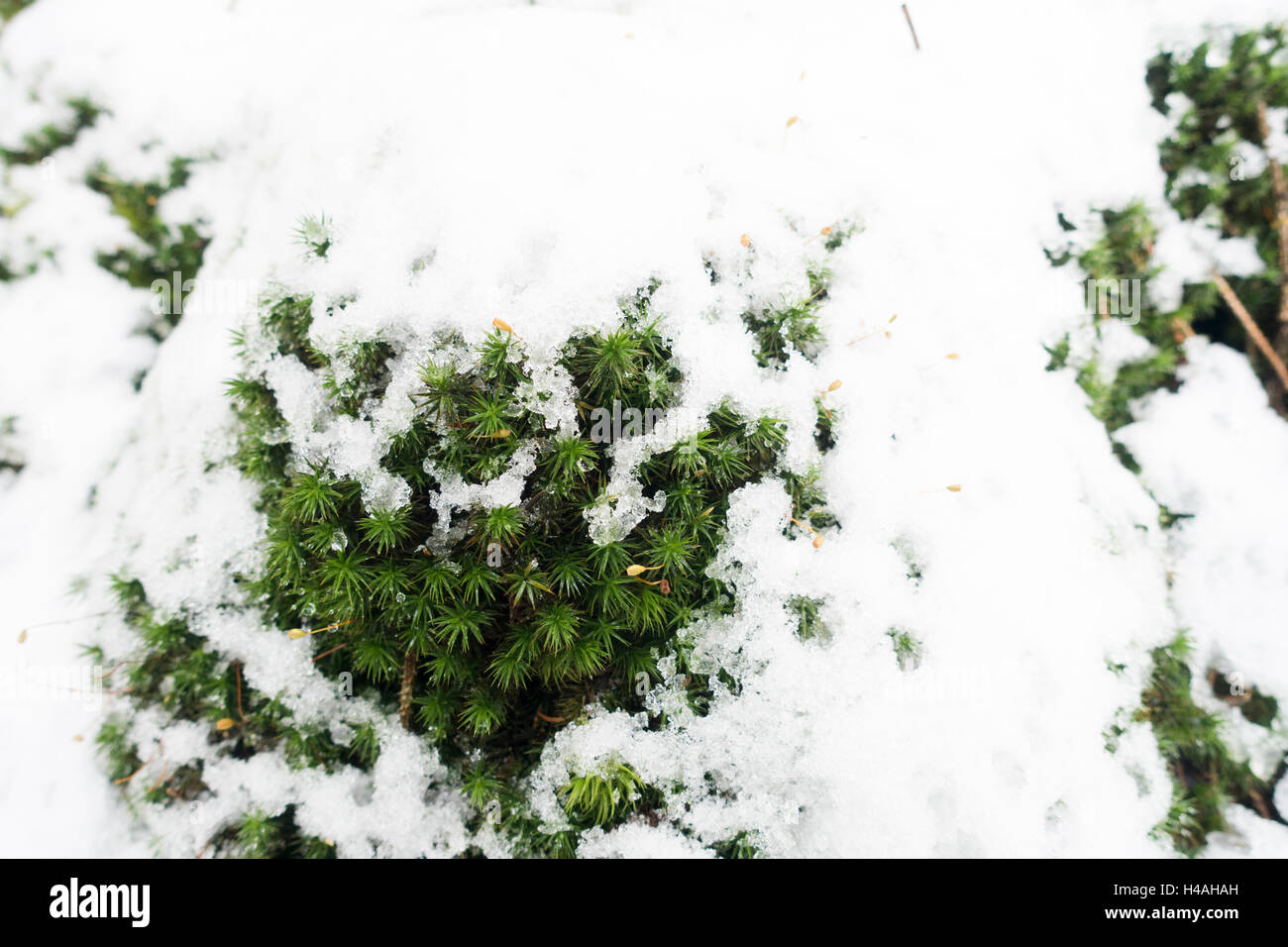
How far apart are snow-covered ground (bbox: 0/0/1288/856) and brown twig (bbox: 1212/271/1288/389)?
13 centimetres

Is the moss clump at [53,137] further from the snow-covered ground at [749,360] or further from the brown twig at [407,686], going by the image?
the brown twig at [407,686]

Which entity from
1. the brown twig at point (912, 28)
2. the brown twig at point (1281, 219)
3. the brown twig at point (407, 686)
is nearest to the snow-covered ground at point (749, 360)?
Answer: the brown twig at point (912, 28)

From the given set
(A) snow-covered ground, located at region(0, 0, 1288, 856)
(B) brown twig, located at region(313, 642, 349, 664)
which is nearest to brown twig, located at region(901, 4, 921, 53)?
(A) snow-covered ground, located at region(0, 0, 1288, 856)

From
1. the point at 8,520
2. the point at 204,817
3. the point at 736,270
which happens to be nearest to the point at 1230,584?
the point at 736,270

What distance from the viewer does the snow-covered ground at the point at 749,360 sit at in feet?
7.12

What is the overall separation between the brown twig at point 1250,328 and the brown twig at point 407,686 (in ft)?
14.0

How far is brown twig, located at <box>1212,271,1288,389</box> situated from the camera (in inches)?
126

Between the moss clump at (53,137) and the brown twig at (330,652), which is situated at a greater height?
the moss clump at (53,137)

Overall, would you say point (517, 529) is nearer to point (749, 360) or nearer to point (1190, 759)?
point (749, 360)

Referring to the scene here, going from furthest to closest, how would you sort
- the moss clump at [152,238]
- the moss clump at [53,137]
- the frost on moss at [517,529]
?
1. the moss clump at [53,137]
2. the moss clump at [152,238]
3. the frost on moss at [517,529]

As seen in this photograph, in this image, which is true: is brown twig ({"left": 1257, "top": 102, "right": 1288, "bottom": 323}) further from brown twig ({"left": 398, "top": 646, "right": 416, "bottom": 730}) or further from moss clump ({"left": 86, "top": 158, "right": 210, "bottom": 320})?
moss clump ({"left": 86, "top": 158, "right": 210, "bottom": 320})

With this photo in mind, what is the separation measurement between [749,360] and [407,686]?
1.72 metres

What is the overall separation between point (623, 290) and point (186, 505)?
2.32m

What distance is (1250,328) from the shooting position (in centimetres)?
322
